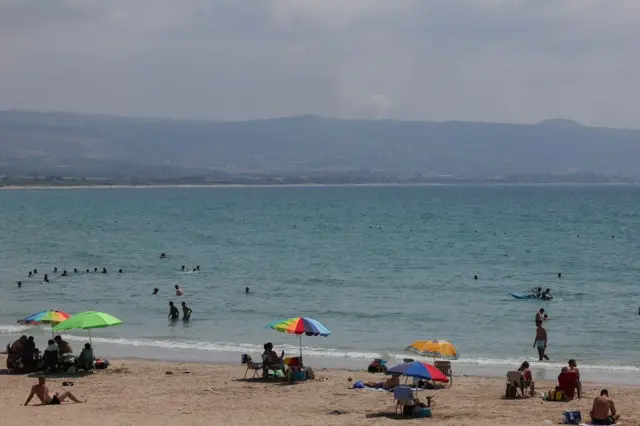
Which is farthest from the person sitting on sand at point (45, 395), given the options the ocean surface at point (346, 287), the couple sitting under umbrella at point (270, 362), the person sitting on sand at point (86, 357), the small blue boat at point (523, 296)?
the small blue boat at point (523, 296)

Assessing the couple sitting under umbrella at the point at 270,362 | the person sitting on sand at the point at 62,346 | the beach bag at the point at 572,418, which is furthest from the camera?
the person sitting on sand at the point at 62,346

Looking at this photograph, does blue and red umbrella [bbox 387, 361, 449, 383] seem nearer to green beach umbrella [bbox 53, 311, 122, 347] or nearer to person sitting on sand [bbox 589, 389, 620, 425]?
person sitting on sand [bbox 589, 389, 620, 425]

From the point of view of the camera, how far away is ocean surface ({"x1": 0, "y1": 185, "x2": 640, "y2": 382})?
32.4 metres

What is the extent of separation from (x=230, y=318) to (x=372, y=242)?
44.9 m

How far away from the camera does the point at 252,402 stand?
21.8 meters

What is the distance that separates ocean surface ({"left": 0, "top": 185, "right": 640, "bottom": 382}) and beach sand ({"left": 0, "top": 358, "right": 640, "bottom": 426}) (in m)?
4.36

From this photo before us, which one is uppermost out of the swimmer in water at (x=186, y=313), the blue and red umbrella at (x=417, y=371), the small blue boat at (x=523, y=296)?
the small blue boat at (x=523, y=296)

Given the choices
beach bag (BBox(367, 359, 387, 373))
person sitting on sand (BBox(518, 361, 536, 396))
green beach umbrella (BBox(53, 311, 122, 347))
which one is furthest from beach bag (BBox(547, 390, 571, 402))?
green beach umbrella (BBox(53, 311, 122, 347))

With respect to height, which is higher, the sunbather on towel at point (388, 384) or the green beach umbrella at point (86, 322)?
the green beach umbrella at point (86, 322)

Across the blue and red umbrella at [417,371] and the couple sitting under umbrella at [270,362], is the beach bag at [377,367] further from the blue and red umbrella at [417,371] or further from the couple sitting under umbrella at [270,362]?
the blue and red umbrella at [417,371]

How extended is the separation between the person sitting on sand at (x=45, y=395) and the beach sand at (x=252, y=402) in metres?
0.24

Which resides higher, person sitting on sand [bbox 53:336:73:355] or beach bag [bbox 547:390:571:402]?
person sitting on sand [bbox 53:336:73:355]

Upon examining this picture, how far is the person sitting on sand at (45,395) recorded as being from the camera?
830 inches

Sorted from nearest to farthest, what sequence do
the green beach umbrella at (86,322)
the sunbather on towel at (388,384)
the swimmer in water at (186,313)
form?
the sunbather on towel at (388,384) < the green beach umbrella at (86,322) < the swimmer in water at (186,313)
